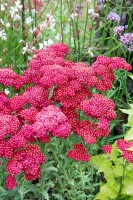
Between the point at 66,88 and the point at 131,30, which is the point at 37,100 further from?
the point at 131,30

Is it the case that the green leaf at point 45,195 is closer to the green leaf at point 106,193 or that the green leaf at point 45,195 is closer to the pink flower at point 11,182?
the pink flower at point 11,182

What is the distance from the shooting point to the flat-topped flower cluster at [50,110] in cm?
231

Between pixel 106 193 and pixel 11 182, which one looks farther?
pixel 106 193

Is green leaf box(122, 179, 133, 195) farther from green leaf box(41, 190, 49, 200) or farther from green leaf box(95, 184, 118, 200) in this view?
green leaf box(41, 190, 49, 200)

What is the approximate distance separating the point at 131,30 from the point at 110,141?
49.2 inches

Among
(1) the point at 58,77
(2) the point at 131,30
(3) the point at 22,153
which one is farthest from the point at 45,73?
(2) the point at 131,30

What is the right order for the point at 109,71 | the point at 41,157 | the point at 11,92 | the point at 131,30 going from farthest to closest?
the point at 131,30, the point at 11,92, the point at 109,71, the point at 41,157

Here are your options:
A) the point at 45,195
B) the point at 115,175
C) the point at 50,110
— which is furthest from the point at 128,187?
the point at 50,110

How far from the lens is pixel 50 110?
241 cm

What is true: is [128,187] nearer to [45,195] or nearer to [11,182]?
[45,195]

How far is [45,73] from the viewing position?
265 centimetres

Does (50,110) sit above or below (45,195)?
above

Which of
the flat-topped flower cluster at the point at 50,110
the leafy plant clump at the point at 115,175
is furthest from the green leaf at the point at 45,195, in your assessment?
the leafy plant clump at the point at 115,175

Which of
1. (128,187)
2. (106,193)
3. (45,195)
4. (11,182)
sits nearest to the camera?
Answer: (11,182)
